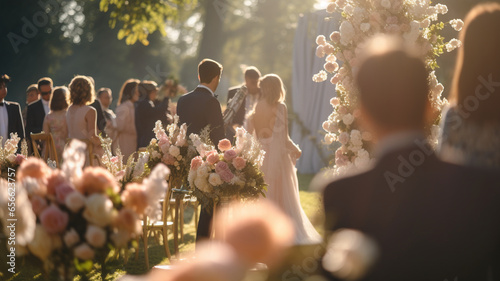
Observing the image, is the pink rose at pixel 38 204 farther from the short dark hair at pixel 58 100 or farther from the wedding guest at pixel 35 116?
the wedding guest at pixel 35 116

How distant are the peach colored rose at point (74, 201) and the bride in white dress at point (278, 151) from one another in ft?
18.6

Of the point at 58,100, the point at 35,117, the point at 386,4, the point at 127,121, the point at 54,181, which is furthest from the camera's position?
the point at 127,121

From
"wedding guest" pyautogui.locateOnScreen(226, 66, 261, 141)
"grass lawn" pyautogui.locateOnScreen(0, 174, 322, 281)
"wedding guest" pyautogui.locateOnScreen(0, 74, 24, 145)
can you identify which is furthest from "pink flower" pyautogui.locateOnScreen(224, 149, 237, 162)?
"wedding guest" pyautogui.locateOnScreen(0, 74, 24, 145)

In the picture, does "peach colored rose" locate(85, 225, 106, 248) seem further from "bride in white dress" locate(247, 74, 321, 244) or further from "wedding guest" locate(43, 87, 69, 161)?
"wedding guest" locate(43, 87, 69, 161)

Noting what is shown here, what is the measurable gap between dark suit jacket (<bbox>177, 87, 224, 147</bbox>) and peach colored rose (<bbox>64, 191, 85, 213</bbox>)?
4448 mm

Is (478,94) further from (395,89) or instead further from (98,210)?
(98,210)

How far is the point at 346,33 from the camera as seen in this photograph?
600 centimetres

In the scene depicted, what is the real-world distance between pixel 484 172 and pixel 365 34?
427 cm

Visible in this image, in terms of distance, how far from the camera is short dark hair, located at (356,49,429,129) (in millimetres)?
1919

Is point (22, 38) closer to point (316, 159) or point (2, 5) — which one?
point (2, 5)

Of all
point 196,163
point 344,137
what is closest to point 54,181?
point 196,163

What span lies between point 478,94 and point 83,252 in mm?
1490

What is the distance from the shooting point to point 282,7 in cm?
4462

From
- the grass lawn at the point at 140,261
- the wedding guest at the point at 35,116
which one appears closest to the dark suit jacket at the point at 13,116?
the wedding guest at the point at 35,116
